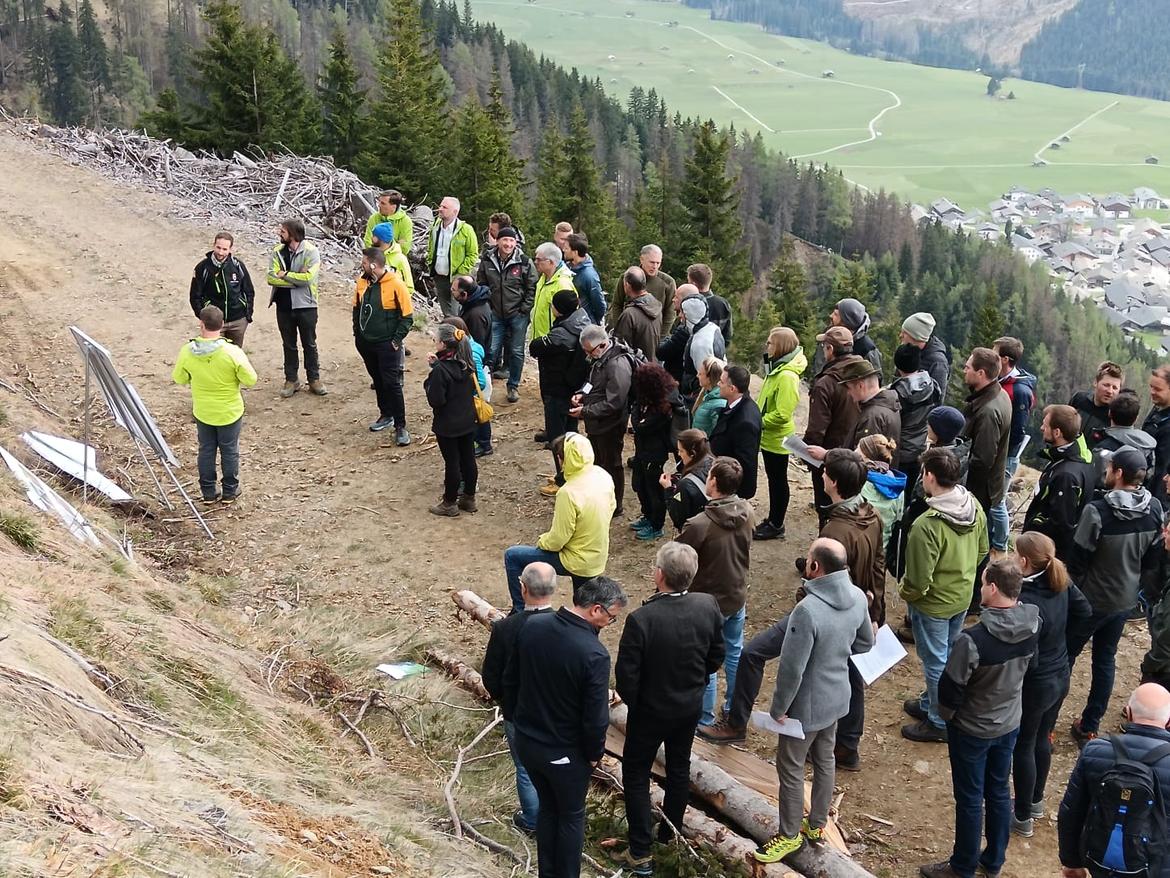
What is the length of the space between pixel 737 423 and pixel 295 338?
239 inches

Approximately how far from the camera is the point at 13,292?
14.3 metres

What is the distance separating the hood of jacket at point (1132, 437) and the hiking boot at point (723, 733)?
3.47m

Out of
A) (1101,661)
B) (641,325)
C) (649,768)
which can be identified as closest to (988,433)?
(1101,661)

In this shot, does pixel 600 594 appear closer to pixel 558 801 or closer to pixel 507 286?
pixel 558 801

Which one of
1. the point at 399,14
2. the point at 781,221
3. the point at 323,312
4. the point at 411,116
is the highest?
the point at 399,14

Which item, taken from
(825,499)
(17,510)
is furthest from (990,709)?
(17,510)

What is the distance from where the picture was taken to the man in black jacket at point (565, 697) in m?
4.83

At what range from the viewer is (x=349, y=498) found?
10.1 meters

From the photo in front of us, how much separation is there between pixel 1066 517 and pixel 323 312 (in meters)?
11.1

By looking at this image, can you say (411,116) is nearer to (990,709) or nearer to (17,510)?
(17,510)

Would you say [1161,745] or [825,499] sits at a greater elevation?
[1161,745]

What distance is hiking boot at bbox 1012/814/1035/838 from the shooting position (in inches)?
241

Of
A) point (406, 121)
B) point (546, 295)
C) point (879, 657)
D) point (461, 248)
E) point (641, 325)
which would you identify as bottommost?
point (879, 657)

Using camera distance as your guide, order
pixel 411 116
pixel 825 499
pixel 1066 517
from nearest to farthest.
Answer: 1. pixel 1066 517
2. pixel 825 499
3. pixel 411 116
